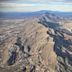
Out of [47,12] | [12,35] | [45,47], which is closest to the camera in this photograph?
[45,47]

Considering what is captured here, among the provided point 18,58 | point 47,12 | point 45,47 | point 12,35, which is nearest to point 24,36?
point 12,35

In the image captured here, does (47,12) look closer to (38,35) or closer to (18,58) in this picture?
(38,35)

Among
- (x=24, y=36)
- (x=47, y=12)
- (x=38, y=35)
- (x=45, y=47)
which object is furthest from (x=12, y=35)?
(x=47, y=12)

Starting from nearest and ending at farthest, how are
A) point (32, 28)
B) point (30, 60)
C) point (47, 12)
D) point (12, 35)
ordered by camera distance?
1. point (30, 60)
2. point (12, 35)
3. point (32, 28)
4. point (47, 12)

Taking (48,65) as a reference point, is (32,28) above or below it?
above

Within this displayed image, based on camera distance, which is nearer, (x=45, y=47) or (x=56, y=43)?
(x=45, y=47)

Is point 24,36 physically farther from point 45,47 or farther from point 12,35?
point 45,47
